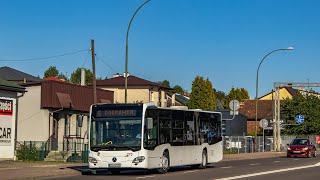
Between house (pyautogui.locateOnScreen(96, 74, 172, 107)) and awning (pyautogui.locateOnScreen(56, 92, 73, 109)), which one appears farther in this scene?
house (pyautogui.locateOnScreen(96, 74, 172, 107))

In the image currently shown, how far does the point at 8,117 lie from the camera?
35531 mm

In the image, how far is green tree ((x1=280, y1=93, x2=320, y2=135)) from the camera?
89.7m

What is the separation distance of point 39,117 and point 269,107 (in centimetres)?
6728

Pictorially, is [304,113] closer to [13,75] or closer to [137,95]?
[137,95]

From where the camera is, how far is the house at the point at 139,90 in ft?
242

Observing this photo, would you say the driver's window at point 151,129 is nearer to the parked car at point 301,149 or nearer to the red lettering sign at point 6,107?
the red lettering sign at point 6,107

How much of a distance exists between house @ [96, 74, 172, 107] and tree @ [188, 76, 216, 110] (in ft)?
80.0

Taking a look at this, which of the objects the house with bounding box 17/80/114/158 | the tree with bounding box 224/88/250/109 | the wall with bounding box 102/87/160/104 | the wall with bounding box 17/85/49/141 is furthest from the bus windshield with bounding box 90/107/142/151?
the tree with bounding box 224/88/250/109

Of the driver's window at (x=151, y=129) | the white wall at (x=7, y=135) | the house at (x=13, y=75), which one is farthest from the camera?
the house at (x=13, y=75)

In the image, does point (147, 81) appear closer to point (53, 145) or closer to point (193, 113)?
point (53, 145)

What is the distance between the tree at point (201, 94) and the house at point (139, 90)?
24.4m

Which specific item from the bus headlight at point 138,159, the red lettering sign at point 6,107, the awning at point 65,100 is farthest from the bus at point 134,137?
the awning at point 65,100

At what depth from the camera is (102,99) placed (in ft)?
172

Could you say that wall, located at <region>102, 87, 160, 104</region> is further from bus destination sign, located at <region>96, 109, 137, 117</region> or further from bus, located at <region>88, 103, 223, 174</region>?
bus destination sign, located at <region>96, 109, 137, 117</region>
